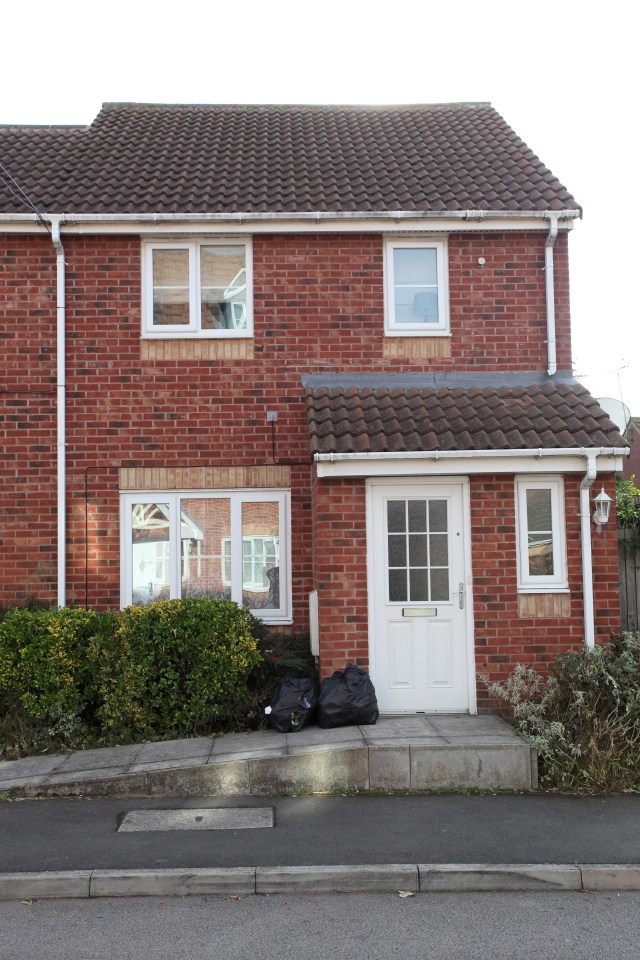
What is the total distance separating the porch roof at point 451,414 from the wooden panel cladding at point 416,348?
26 centimetres

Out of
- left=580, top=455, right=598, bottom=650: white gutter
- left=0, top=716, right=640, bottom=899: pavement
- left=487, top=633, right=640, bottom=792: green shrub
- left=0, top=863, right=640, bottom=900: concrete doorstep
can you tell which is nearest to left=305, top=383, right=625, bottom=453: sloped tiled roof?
left=580, top=455, right=598, bottom=650: white gutter

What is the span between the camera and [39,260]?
380 inches

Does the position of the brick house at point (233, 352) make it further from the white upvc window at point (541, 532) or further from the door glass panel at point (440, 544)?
the door glass panel at point (440, 544)

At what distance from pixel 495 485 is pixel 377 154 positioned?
17.5 ft

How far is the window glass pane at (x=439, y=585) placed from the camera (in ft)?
27.8

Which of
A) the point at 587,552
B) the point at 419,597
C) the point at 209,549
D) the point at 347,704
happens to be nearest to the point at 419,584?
the point at 419,597

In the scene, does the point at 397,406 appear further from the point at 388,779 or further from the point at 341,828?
the point at 341,828

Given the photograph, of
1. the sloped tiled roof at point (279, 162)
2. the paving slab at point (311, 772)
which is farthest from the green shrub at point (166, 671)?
the sloped tiled roof at point (279, 162)

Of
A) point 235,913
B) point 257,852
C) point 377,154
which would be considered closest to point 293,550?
point 257,852

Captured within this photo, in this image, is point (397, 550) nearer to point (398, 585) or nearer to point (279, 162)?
point (398, 585)

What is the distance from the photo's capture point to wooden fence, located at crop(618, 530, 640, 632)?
9.43m

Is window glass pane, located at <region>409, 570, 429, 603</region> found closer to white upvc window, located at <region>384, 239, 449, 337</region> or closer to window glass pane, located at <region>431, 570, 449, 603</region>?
window glass pane, located at <region>431, 570, 449, 603</region>

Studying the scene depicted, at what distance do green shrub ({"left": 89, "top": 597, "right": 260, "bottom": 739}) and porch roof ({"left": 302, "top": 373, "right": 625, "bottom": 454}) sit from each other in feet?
6.84

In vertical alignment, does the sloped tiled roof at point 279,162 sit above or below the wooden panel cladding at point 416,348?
above
